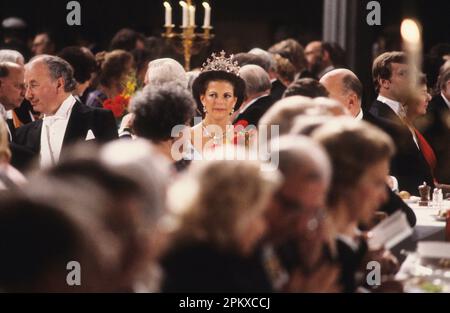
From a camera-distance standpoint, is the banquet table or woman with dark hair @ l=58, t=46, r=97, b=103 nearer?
the banquet table

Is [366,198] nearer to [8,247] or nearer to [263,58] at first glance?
[8,247]

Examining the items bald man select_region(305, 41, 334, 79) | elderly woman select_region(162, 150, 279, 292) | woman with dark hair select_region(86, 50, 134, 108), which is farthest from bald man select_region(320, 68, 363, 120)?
bald man select_region(305, 41, 334, 79)

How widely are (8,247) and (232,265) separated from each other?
0.77 meters

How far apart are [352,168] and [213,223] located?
0.92 metres

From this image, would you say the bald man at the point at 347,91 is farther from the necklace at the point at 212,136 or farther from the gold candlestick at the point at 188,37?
the gold candlestick at the point at 188,37

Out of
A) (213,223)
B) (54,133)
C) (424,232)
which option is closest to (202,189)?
(213,223)

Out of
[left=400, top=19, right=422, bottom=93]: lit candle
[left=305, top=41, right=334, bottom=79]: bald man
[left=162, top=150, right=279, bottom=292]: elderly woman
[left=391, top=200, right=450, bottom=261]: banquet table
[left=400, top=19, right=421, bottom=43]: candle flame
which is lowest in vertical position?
[left=391, top=200, right=450, bottom=261]: banquet table

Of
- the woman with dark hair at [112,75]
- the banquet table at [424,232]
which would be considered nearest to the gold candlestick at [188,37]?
the woman with dark hair at [112,75]

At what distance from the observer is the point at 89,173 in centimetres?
225

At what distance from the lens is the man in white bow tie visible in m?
6.20

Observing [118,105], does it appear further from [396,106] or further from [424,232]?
[424,232]

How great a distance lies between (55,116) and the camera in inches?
251

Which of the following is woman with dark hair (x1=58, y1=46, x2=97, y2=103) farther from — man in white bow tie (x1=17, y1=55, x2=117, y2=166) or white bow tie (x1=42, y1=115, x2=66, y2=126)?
white bow tie (x1=42, y1=115, x2=66, y2=126)
